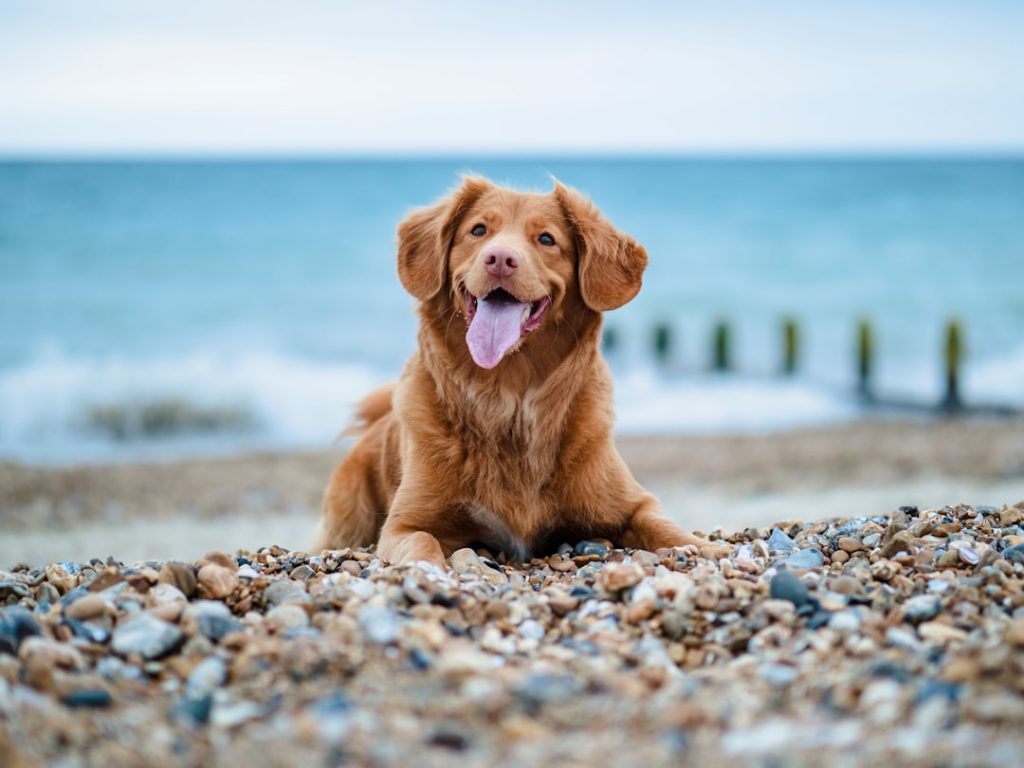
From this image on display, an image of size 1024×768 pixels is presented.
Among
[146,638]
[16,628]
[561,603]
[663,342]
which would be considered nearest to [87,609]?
[16,628]

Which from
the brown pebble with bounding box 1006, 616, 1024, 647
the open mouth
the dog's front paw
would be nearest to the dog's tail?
the open mouth

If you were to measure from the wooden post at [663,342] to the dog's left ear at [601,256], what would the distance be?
15.3 metres

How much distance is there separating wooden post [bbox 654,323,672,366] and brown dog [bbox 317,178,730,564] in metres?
15.4

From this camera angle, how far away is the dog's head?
4.56m

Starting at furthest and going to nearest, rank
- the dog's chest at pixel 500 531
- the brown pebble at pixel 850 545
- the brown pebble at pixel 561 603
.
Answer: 1. the dog's chest at pixel 500 531
2. the brown pebble at pixel 850 545
3. the brown pebble at pixel 561 603

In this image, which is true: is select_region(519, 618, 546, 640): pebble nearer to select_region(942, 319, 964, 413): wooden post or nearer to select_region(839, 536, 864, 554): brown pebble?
select_region(839, 536, 864, 554): brown pebble

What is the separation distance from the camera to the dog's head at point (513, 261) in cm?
456

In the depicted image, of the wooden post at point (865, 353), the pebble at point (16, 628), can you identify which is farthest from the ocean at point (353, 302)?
the pebble at point (16, 628)

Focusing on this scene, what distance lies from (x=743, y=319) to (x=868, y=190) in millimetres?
31171

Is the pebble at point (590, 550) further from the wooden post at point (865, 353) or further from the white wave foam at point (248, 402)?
the wooden post at point (865, 353)

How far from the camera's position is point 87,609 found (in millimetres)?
3297

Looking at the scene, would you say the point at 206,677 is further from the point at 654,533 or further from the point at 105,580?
the point at 654,533

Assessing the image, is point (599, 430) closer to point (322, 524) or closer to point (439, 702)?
point (322, 524)

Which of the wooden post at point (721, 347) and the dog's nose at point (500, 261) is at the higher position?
the dog's nose at point (500, 261)
